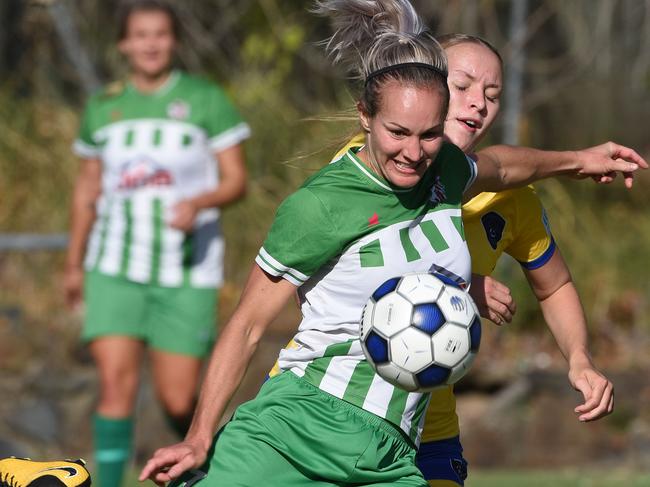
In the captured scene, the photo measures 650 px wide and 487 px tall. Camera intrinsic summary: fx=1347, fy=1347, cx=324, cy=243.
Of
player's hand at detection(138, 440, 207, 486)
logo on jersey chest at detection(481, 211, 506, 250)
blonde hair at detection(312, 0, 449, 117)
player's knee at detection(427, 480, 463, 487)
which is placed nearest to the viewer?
player's hand at detection(138, 440, 207, 486)

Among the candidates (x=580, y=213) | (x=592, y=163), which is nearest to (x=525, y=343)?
(x=580, y=213)

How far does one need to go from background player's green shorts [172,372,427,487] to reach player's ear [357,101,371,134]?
74cm

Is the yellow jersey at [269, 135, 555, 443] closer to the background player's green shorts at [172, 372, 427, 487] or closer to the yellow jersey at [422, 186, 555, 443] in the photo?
the yellow jersey at [422, 186, 555, 443]

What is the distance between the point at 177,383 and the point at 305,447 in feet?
11.1

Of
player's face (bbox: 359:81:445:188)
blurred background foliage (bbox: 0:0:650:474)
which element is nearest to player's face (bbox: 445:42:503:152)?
player's face (bbox: 359:81:445:188)

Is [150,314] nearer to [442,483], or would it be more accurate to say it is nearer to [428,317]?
[442,483]

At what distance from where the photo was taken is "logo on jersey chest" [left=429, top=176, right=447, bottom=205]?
12.5 ft

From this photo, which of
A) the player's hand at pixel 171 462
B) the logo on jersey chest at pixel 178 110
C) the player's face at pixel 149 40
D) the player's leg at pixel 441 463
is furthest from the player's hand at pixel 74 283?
the player's hand at pixel 171 462

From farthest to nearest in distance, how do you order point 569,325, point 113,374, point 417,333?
point 113,374 → point 569,325 → point 417,333

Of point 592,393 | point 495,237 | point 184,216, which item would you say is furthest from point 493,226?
point 184,216

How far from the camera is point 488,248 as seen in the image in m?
4.33

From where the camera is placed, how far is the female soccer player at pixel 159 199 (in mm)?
6938

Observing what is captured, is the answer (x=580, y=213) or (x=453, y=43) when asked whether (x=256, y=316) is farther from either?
(x=580, y=213)

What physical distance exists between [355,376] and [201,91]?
368 cm
